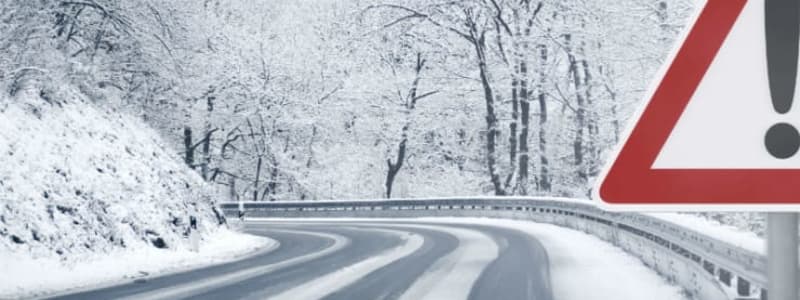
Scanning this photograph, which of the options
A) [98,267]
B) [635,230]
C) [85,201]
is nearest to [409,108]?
[635,230]

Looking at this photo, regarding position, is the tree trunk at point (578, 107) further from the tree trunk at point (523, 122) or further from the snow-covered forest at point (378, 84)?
the tree trunk at point (523, 122)

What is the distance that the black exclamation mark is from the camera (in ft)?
6.59

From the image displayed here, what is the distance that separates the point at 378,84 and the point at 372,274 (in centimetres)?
3544

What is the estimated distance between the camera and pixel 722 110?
2.14 metres

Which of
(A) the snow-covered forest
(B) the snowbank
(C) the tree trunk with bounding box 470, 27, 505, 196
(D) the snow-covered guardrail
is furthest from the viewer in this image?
(C) the tree trunk with bounding box 470, 27, 505, 196

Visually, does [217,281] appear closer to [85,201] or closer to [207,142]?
[85,201]

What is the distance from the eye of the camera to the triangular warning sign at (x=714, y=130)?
208cm

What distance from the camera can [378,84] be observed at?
47125mm

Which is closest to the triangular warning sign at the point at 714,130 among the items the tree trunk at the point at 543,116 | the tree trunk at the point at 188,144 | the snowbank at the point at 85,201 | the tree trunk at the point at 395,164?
the snowbank at the point at 85,201

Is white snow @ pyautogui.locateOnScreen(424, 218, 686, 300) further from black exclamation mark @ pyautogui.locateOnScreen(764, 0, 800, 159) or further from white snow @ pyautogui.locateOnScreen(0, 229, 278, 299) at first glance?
black exclamation mark @ pyautogui.locateOnScreen(764, 0, 800, 159)

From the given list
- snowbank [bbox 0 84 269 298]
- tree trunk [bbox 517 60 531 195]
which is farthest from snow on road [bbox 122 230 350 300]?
tree trunk [bbox 517 60 531 195]

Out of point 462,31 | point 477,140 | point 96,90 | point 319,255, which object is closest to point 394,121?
point 477,140

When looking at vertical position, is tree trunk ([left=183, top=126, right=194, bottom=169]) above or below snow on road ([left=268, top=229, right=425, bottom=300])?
above

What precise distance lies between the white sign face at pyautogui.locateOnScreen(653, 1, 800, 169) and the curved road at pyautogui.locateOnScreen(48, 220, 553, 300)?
746 centimetres
